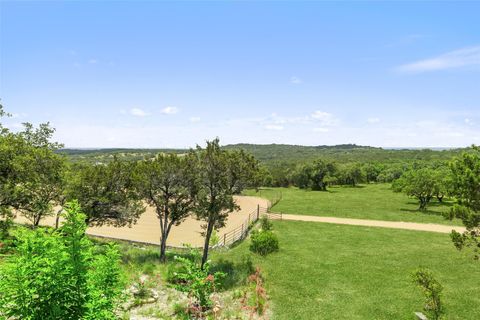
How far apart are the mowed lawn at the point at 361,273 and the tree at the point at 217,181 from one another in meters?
5.67

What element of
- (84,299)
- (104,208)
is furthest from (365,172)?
(84,299)

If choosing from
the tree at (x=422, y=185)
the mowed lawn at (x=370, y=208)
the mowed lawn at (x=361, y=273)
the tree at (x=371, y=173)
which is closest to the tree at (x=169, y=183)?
the mowed lawn at (x=361, y=273)

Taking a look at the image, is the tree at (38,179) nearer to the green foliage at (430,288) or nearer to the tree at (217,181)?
the tree at (217,181)

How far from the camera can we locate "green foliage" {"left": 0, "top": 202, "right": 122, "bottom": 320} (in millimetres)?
6023

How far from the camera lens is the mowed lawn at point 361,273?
16.3 m

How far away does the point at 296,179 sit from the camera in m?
88.0

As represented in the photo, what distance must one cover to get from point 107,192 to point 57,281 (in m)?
20.4

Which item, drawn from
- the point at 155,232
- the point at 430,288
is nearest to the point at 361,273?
the point at 430,288

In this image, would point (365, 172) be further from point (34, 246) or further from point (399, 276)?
point (34, 246)

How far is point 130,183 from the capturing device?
26.4 meters

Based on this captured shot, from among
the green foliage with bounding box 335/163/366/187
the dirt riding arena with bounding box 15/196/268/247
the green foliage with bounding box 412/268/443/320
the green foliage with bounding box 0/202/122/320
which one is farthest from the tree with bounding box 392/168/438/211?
the green foliage with bounding box 0/202/122/320

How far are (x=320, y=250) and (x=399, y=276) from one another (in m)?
7.55

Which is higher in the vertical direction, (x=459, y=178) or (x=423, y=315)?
(x=459, y=178)

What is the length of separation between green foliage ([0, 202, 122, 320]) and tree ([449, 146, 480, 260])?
12166mm
